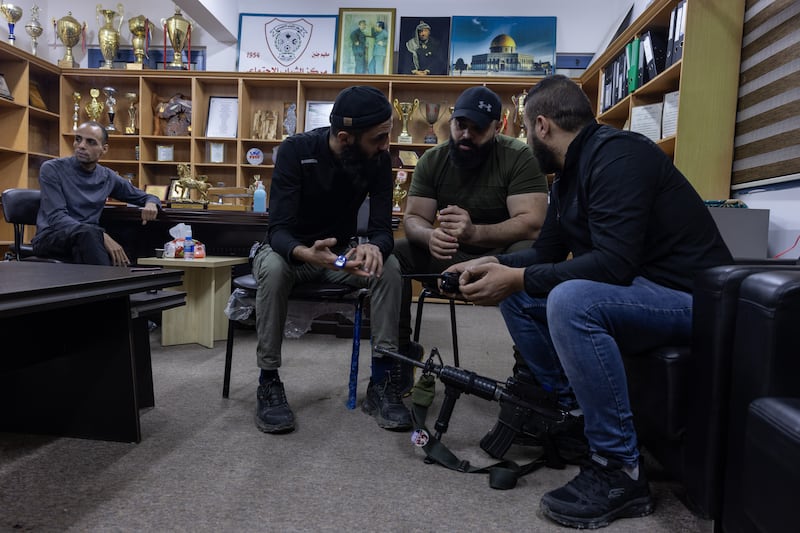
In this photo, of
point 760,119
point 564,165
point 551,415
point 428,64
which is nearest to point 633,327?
point 551,415

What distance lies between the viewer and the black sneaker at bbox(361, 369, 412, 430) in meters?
1.57

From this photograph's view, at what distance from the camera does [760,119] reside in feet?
7.69

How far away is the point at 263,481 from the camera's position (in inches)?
47.6

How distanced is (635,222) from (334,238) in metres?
0.88

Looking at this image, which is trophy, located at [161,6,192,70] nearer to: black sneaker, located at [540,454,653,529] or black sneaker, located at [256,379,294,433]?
black sneaker, located at [256,379,294,433]

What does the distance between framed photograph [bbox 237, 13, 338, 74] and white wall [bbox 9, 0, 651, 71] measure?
0.33 ft

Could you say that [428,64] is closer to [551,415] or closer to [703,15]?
[703,15]

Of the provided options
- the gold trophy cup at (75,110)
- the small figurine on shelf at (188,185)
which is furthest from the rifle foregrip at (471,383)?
the gold trophy cup at (75,110)

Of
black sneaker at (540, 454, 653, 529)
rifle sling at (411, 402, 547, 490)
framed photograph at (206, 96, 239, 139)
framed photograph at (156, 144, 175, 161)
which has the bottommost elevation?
rifle sling at (411, 402, 547, 490)

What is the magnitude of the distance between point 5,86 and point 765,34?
18.6 ft

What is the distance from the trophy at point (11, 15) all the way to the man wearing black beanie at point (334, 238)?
15.7 ft

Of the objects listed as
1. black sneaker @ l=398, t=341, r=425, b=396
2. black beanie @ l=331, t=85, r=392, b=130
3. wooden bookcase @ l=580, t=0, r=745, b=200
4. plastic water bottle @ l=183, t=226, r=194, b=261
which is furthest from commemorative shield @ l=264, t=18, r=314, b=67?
black sneaker @ l=398, t=341, r=425, b=396

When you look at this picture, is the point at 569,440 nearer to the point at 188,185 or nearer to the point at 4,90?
the point at 188,185

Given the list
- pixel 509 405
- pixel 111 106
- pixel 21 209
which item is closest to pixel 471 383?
pixel 509 405
